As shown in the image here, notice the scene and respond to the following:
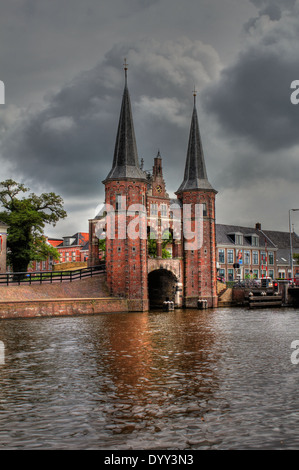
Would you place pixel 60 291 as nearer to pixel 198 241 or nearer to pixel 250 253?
pixel 198 241

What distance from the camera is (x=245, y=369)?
46.1ft

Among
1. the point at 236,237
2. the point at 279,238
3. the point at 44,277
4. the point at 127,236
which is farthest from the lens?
the point at 279,238

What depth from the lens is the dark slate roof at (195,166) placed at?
5075cm

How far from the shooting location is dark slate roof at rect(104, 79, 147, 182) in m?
45.5

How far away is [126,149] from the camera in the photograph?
4631 centimetres

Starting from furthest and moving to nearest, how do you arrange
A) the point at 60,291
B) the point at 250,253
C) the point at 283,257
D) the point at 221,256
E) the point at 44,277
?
1. the point at 283,257
2. the point at 250,253
3. the point at 221,256
4. the point at 44,277
5. the point at 60,291

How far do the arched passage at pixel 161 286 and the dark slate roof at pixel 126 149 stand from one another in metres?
11.3

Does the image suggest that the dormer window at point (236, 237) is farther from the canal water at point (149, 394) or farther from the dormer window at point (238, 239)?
the canal water at point (149, 394)

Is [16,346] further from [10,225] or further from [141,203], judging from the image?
[10,225]

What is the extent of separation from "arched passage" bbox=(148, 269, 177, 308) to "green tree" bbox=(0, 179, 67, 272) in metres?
12.7

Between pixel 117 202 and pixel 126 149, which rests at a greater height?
pixel 126 149

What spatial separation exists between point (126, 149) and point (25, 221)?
15623 mm

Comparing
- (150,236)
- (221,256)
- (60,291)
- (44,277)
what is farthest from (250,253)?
(60,291)

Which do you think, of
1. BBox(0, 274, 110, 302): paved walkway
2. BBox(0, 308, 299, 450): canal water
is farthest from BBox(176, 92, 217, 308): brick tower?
BBox(0, 308, 299, 450): canal water
